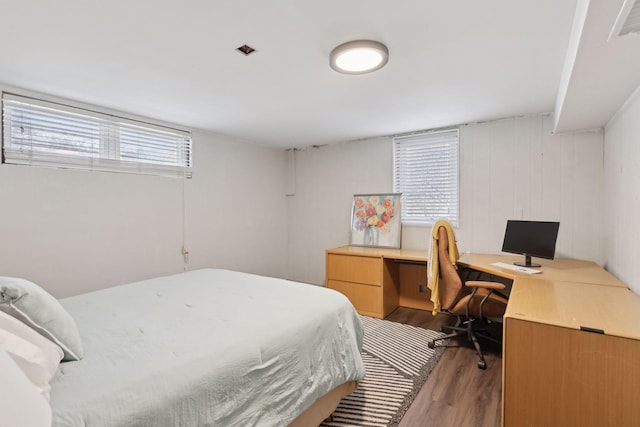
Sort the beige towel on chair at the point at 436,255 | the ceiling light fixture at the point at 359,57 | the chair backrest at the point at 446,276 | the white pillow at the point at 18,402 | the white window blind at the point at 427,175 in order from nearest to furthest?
1. the white pillow at the point at 18,402
2. the ceiling light fixture at the point at 359,57
3. the chair backrest at the point at 446,276
4. the beige towel on chair at the point at 436,255
5. the white window blind at the point at 427,175

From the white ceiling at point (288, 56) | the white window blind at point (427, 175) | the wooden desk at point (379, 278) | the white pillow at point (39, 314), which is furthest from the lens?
the white window blind at point (427, 175)

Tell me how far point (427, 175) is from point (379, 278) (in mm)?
1454

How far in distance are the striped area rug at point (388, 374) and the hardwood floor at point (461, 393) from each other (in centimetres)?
7

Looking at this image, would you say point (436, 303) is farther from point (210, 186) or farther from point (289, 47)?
point (210, 186)

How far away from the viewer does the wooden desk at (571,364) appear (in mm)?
1302

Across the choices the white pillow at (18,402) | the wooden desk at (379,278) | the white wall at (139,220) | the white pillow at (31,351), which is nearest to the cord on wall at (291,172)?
the white wall at (139,220)

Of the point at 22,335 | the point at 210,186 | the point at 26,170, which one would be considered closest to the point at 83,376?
the point at 22,335

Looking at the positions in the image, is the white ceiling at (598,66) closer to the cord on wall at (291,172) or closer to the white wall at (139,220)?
the cord on wall at (291,172)

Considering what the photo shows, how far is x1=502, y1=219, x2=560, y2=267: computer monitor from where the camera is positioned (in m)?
2.74

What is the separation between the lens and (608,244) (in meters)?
2.80

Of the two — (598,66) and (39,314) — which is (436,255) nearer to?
(598,66)

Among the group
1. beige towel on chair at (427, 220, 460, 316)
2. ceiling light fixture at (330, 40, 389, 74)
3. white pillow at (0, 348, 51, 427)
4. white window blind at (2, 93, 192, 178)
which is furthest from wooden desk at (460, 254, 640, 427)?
white window blind at (2, 93, 192, 178)

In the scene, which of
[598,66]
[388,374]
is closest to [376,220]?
[388,374]

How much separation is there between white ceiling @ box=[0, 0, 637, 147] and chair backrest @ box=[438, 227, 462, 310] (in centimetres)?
128
